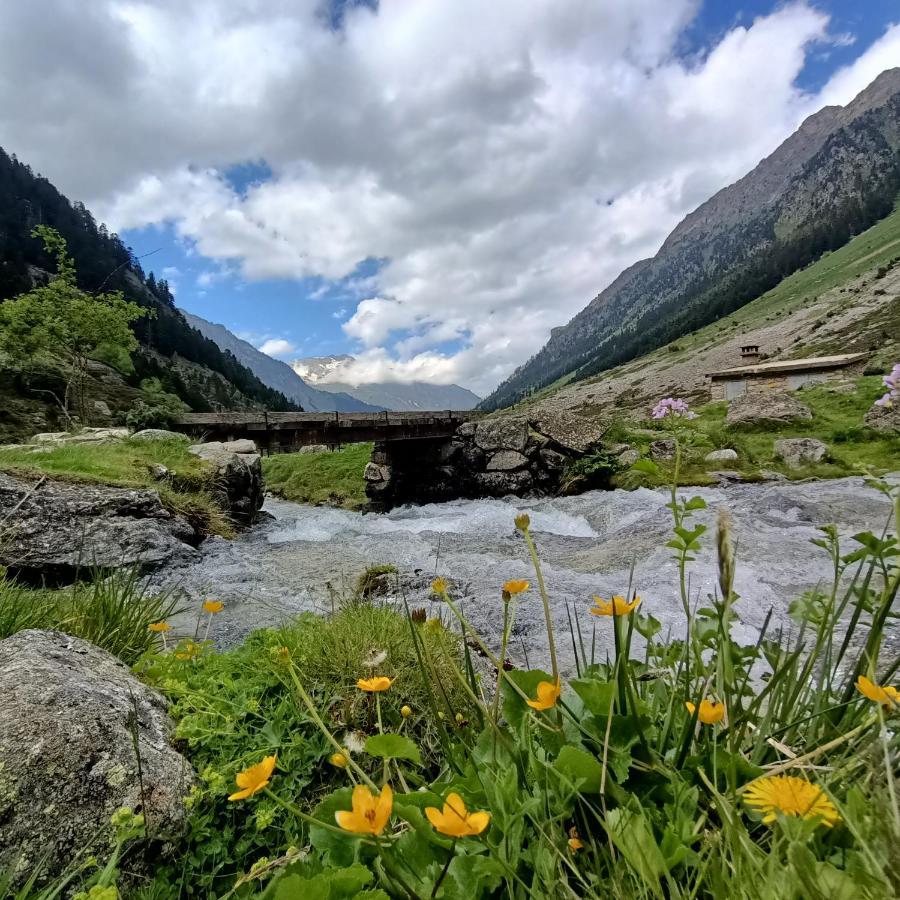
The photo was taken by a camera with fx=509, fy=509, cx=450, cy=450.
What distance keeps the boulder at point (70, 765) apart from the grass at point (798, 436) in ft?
34.5

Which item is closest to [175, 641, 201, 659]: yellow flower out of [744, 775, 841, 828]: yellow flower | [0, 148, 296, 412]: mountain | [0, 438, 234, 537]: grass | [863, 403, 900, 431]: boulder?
[744, 775, 841, 828]: yellow flower

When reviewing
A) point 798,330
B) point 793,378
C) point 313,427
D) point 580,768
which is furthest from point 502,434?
point 798,330

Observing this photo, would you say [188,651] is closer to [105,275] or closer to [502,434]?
[502,434]

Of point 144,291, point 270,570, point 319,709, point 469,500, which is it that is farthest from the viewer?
point 144,291

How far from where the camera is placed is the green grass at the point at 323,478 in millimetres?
22944

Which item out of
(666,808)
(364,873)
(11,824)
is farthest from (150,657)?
(666,808)

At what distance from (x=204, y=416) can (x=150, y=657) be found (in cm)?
1494

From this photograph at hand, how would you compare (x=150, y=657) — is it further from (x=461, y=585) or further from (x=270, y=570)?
(x=270, y=570)

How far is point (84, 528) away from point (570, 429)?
45.2ft

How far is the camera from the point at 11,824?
5.43 ft

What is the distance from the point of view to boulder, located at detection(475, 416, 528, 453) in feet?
56.9

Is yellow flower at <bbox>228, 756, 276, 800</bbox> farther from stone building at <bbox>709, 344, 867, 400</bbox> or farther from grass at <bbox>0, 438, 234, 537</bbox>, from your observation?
stone building at <bbox>709, 344, 867, 400</bbox>

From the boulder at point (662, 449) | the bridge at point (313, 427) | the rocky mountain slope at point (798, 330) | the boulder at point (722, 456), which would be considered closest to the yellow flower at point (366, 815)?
the boulder at point (662, 449)

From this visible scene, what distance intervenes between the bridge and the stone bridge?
32 mm
